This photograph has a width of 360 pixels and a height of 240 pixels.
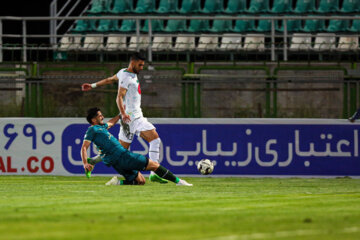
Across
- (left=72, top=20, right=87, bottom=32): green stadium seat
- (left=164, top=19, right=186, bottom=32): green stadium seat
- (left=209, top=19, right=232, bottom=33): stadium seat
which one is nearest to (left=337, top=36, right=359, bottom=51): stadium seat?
(left=209, top=19, right=232, bottom=33): stadium seat

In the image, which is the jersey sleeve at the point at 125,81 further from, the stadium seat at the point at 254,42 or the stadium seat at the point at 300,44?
the stadium seat at the point at 300,44

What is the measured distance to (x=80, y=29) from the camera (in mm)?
23766

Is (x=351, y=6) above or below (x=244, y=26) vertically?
above

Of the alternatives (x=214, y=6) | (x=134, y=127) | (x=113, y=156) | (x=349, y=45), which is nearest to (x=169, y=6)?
(x=214, y=6)

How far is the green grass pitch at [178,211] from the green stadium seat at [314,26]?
10.5m

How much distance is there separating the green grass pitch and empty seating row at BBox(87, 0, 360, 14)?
1118 centimetres

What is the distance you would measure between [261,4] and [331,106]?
7.47 m

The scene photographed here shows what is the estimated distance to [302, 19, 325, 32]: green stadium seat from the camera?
2350 centimetres

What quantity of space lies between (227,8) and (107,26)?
3.74 meters

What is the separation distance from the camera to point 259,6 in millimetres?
24203

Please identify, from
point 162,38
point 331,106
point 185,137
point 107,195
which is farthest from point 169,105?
point 107,195

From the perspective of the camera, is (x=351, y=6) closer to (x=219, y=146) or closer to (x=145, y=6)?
(x=145, y=6)

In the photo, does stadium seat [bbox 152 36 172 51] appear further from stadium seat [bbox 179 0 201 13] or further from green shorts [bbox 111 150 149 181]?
green shorts [bbox 111 150 149 181]

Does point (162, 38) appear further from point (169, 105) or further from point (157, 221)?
point (157, 221)
